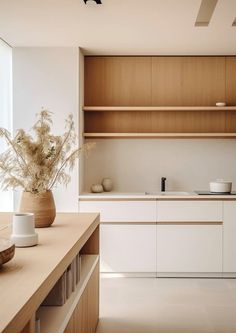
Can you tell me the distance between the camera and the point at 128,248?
4488 mm

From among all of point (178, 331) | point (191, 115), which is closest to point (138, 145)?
point (191, 115)

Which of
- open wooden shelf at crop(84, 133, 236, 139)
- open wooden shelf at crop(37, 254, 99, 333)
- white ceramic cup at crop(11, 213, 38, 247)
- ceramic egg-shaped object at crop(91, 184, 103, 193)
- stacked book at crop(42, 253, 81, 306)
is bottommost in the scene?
open wooden shelf at crop(37, 254, 99, 333)

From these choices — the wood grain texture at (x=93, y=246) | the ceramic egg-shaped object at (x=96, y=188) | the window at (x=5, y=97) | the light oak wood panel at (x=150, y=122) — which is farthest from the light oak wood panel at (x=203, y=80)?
the wood grain texture at (x=93, y=246)

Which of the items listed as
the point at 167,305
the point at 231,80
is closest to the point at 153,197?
the point at 167,305

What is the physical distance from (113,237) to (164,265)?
62 centimetres

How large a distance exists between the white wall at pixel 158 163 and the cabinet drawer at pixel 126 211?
62 cm

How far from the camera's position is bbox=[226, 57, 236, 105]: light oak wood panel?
4.91 metres

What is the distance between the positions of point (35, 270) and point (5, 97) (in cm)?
338

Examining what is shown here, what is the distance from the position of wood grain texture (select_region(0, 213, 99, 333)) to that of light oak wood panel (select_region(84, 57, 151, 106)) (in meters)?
2.57

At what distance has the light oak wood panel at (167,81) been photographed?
16.2 feet

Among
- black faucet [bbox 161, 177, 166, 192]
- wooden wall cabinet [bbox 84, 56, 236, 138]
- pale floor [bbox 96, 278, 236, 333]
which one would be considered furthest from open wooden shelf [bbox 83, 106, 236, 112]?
pale floor [bbox 96, 278, 236, 333]

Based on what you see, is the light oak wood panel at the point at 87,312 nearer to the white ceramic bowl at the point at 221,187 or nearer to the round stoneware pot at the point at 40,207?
the round stoneware pot at the point at 40,207

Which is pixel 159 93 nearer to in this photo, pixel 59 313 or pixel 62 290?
pixel 62 290

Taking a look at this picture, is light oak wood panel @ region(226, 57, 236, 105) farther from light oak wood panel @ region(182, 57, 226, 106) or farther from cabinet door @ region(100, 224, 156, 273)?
cabinet door @ region(100, 224, 156, 273)
